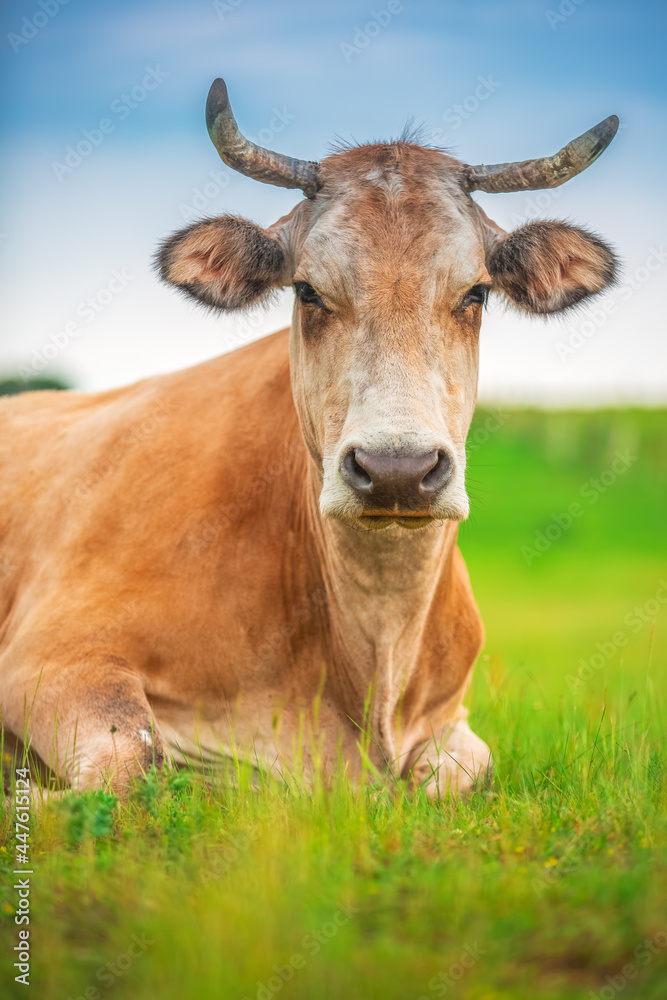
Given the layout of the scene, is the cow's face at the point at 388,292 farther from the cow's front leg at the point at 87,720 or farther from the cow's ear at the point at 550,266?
the cow's front leg at the point at 87,720

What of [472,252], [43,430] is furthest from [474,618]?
[43,430]

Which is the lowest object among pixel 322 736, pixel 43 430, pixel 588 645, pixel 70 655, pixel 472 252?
pixel 588 645

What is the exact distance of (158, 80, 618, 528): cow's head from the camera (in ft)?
12.3

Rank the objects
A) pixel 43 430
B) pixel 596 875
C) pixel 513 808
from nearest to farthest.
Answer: pixel 596 875, pixel 513 808, pixel 43 430

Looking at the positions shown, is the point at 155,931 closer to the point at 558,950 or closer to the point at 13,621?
the point at 558,950

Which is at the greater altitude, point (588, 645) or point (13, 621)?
point (13, 621)

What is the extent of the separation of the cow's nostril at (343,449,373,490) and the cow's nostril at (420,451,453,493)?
23cm

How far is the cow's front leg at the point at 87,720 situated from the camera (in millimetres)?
4242

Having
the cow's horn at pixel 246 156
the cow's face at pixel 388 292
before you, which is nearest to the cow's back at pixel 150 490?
the cow's face at pixel 388 292

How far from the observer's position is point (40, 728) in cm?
455

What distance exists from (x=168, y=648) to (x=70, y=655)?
18.5 inches

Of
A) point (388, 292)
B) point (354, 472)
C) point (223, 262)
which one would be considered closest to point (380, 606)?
point (354, 472)

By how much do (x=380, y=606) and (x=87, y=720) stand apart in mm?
1487

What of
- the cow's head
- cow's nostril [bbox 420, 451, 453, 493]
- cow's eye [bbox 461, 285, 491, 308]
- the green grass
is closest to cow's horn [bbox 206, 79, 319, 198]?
the cow's head
